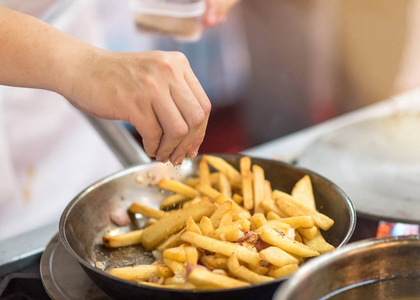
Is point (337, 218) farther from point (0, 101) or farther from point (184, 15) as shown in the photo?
point (0, 101)

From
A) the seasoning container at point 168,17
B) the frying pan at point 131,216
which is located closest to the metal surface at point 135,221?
the frying pan at point 131,216

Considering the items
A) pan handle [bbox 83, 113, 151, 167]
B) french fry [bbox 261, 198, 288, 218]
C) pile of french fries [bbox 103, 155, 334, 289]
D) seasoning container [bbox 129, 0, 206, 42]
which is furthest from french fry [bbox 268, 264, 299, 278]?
seasoning container [bbox 129, 0, 206, 42]

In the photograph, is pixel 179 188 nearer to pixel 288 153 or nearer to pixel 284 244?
pixel 284 244

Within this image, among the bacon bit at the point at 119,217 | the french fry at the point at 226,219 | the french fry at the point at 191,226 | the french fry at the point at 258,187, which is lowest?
the bacon bit at the point at 119,217

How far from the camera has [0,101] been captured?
2191 millimetres

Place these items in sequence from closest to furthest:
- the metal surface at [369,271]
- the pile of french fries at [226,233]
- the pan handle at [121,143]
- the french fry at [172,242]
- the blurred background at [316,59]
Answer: the metal surface at [369,271] < the pile of french fries at [226,233] < the french fry at [172,242] < the pan handle at [121,143] < the blurred background at [316,59]

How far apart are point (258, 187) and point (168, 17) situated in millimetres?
901

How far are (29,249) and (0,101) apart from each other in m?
0.96

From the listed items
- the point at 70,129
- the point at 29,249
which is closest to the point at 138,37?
the point at 70,129

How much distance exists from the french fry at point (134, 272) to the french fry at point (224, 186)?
1.44ft

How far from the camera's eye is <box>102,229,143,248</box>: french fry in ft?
4.62

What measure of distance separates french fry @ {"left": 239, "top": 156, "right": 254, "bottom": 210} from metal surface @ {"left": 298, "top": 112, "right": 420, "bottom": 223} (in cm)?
34

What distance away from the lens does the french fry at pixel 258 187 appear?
146 cm

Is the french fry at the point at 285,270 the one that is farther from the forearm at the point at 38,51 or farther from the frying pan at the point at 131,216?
the forearm at the point at 38,51
